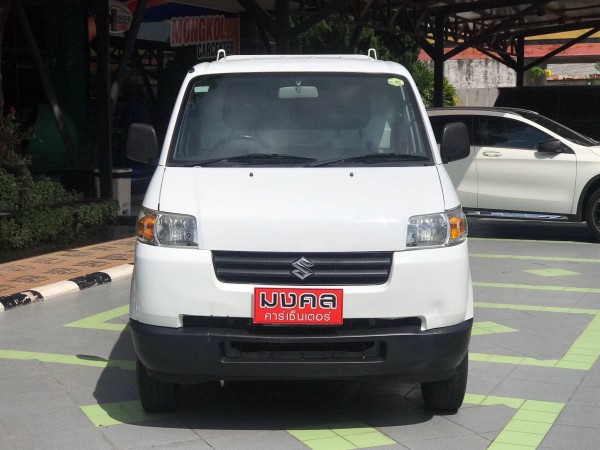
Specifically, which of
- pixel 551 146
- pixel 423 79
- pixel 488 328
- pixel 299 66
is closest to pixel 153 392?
pixel 299 66

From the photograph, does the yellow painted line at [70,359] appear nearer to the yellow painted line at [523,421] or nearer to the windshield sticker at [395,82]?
the yellow painted line at [523,421]

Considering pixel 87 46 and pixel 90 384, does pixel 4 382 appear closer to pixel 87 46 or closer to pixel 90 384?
pixel 90 384

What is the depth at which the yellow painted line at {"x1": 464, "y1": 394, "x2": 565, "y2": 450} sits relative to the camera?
5.07 m

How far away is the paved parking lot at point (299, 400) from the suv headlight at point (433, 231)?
846 millimetres

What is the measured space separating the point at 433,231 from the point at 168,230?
134cm

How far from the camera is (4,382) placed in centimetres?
629

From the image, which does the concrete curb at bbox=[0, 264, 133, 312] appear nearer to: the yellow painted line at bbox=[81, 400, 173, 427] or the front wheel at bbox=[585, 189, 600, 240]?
the yellow painted line at bbox=[81, 400, 173, 427]

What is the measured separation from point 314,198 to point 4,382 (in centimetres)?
244

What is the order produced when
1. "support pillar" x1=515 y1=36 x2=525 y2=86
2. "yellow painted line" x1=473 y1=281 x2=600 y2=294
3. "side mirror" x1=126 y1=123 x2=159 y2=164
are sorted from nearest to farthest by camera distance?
"side mirror" x1=126 y1=123 x2=159 y2=164 < "yellow painted line" x1=473 y1=281 x2=600 y2=294 < "support pillar" x1=515 y1=36 x2=525 y2=86

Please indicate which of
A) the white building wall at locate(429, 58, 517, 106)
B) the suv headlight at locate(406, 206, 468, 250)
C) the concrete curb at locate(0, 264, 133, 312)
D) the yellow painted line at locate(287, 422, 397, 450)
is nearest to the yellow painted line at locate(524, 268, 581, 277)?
the concrete curb at locate(0, 264, 133, 312)

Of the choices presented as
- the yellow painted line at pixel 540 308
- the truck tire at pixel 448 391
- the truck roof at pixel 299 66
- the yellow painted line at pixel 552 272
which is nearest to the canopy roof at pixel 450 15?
the yellow painted line at pixel 552 272

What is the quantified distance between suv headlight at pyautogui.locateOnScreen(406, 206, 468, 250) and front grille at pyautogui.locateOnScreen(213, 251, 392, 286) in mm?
210

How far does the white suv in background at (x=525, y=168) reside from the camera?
13.4m

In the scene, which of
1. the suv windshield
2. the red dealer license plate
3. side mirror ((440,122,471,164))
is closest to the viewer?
the red dealer license plate
